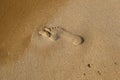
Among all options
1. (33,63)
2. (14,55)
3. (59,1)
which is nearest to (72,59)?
(33,63)

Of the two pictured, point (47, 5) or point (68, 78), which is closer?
point (68, 78)

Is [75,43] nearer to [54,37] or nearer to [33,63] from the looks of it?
[54,37]

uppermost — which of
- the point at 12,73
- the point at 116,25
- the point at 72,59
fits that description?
the point at 116,25
